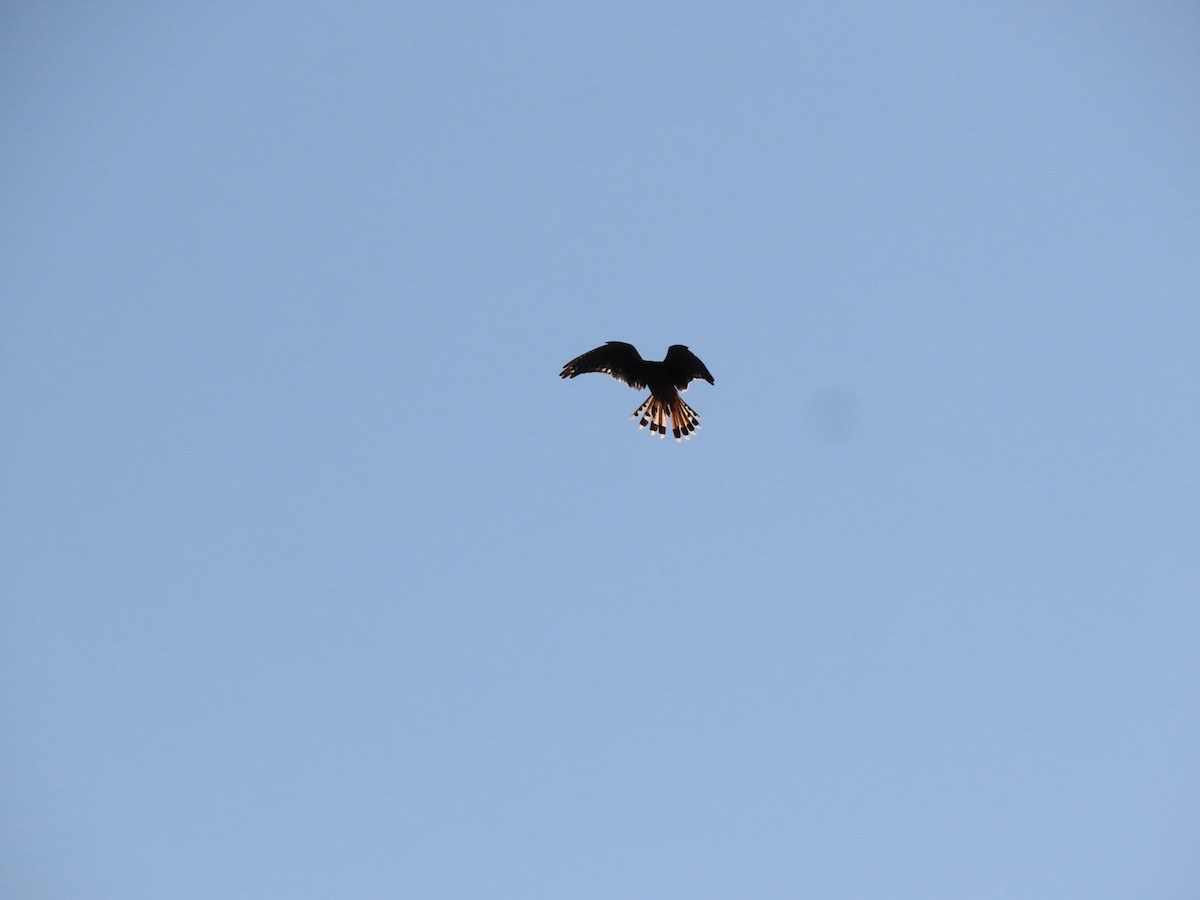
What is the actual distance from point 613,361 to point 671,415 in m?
1.83

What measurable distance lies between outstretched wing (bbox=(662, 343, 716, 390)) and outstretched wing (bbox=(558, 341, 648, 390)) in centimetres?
58

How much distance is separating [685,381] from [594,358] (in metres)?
1.89

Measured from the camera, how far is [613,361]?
24000 millimetres

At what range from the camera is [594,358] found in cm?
2394

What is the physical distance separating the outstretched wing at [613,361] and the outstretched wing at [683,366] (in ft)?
1.90

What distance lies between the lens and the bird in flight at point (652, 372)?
77.3 feet

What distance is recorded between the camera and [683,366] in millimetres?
23547

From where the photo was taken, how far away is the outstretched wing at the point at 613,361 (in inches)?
939

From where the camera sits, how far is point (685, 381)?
23.9m

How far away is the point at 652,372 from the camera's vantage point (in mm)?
23766

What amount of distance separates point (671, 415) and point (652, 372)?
143 centimetres

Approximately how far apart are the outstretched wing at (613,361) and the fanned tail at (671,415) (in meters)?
0.84

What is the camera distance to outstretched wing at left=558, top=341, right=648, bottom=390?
2384cm

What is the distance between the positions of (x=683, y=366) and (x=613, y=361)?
1462mm
